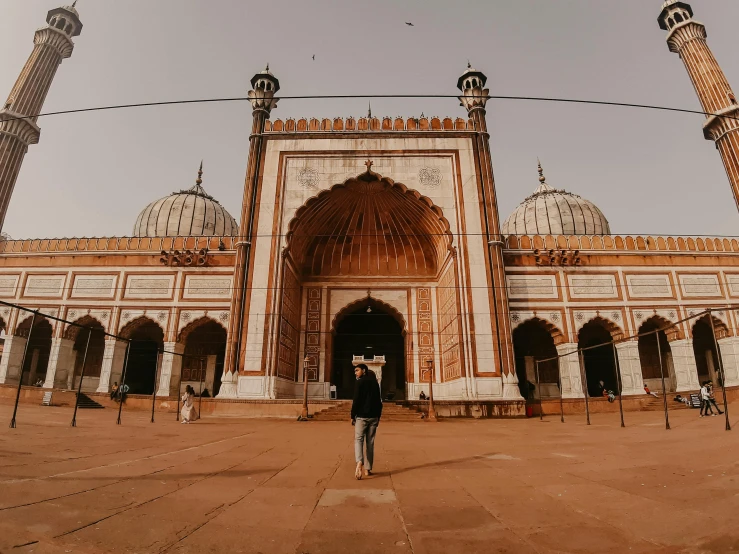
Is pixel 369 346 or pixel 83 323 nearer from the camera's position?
pixel 83 323

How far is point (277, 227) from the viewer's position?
632 inches

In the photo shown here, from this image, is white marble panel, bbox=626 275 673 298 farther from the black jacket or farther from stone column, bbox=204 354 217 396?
stone column, bbox=204 354 217 396

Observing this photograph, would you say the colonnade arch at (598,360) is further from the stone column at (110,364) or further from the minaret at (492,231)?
the stone column at (110,364)

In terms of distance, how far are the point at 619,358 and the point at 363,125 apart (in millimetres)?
14258

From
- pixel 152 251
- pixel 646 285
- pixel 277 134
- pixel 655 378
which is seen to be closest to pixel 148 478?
pixel 277 134

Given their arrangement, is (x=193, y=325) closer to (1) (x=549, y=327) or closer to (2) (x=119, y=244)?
(2) (x=119, y=244)

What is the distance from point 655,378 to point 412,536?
20.5 m

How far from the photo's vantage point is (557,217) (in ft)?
75.0

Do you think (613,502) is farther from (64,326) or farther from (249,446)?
(64,326)

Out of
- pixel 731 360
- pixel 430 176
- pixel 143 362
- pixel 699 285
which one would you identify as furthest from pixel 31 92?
pixel 731 360

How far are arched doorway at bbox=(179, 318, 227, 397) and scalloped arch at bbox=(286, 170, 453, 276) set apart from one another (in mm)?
5053

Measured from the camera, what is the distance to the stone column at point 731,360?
53.8 feet

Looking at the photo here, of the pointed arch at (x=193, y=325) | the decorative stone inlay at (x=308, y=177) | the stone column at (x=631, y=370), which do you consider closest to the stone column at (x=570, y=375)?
the stone column at (x=631, y=370)

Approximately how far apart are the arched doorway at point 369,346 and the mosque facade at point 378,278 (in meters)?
2.26
